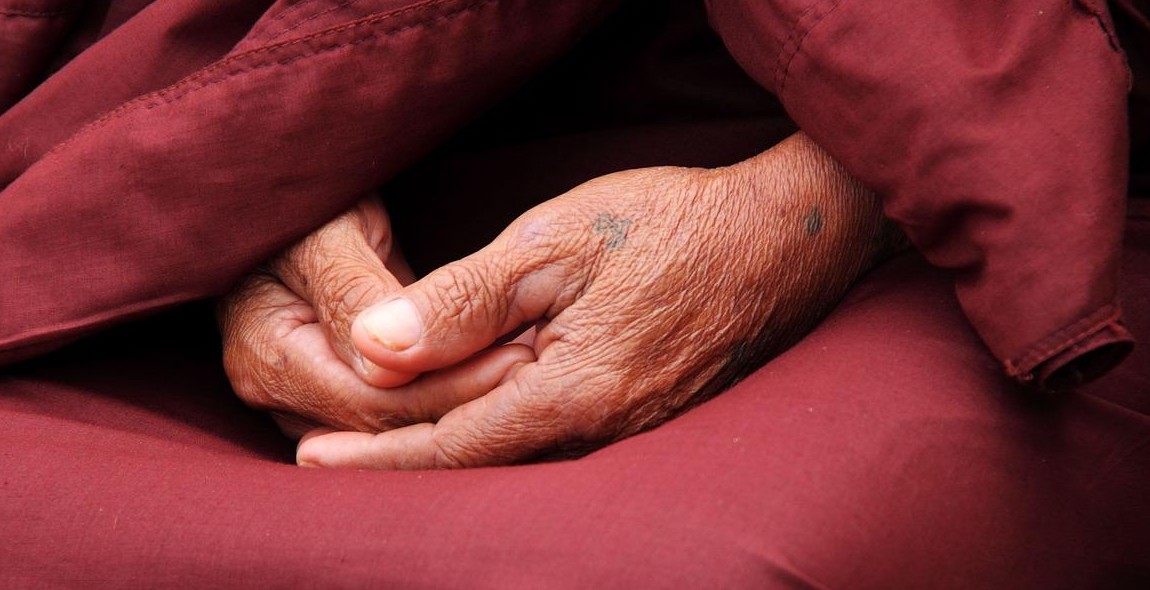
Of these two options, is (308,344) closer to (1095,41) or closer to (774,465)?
(774,465)

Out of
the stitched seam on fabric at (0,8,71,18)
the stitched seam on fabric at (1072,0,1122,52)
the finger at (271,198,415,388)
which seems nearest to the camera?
the stitched seam on fabric at (1072,0,1122,52)

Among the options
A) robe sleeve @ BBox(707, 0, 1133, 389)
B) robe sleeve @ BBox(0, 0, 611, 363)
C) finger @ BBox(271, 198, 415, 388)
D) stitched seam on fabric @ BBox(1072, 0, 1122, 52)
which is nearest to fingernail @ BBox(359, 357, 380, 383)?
finger @ BBox(271, 198, 415, 388)

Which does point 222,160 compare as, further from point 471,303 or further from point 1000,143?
point 1000,143

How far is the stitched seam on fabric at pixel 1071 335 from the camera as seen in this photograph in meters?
0.59

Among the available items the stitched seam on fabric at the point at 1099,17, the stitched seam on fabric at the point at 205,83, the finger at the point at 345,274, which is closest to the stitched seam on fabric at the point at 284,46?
the stitched seam on fabric at the point at 205,83

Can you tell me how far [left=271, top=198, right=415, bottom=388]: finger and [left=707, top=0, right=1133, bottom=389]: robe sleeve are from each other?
0.34m

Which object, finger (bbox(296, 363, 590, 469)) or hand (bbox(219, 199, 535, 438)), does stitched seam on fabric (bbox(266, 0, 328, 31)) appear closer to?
hand (bbox(219, 199, 535, 438))

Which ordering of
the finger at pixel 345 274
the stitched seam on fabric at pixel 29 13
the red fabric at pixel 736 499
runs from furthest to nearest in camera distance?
the stitched seam on fabric at pixel 29 13 → the finger at pixel 345 274 → the red fabric at pixel 736 499

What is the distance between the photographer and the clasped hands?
2.37ft

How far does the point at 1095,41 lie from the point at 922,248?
16cm

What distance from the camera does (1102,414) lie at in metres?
0.66

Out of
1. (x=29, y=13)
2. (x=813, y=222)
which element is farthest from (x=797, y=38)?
(x=29, y=13)

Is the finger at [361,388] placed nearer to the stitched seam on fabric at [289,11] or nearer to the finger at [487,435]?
the finger at [487,435]

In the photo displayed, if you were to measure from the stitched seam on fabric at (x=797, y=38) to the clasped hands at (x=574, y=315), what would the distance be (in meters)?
0.08
